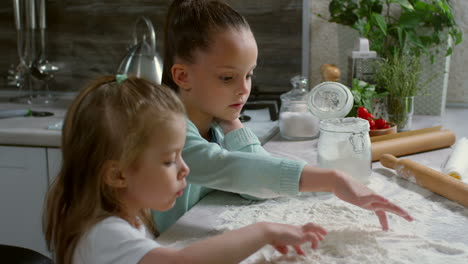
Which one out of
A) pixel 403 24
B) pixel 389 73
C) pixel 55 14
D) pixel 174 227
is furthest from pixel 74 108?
pixel 55 14

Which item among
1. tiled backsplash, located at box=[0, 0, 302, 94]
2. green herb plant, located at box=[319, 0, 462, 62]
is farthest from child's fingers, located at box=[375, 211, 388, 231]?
tiled backsplash, located at box=[0, 0, 302, 94]

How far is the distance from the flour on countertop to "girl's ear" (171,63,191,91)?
25 cm

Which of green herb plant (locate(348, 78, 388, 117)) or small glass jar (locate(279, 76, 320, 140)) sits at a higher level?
green herb plant (locate(348, 78, 388, 117))

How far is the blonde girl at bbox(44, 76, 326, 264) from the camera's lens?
0.68 m

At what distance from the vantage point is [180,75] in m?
1.04

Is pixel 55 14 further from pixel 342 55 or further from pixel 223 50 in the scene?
pixel 223 50

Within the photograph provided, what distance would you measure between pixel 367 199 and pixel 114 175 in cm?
41

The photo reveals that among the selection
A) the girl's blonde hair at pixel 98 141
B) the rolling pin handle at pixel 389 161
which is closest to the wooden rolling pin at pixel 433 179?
the rolling pin handle at pixel 389 161

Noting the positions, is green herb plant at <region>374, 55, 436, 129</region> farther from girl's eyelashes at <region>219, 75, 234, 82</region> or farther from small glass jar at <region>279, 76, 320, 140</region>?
girl's eyelashes at <region>219, 75, 234, 82</region>

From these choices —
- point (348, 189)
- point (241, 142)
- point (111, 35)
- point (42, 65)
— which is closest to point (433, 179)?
point (348, 189)

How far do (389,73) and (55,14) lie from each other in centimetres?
134

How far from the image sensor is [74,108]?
711 millimetres

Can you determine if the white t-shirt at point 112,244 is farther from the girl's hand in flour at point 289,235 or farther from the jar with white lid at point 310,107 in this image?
the jar with white lid at point 310,107

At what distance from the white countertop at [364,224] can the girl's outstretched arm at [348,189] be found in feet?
0.13
